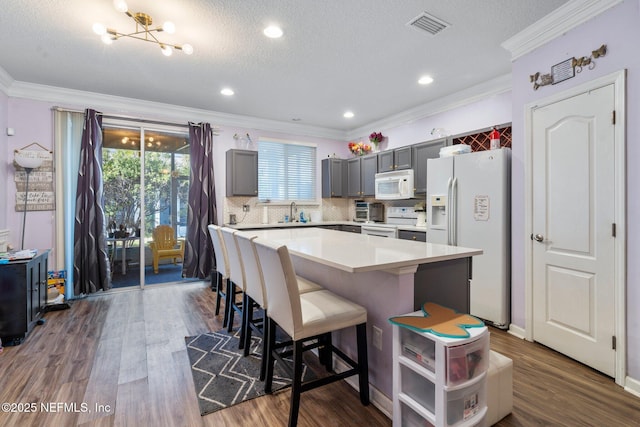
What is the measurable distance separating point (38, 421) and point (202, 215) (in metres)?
3.21

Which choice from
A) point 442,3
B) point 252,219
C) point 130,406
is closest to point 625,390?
point 442,3

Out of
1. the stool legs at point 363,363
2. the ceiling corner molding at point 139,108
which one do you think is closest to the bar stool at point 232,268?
the stool legs at point 363,363

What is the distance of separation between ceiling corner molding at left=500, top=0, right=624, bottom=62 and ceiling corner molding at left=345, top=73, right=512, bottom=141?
0.78 metres

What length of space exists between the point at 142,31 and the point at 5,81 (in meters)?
2.26

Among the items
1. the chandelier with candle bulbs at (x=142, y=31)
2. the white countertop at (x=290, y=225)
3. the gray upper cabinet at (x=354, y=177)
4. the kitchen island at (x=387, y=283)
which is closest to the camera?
the kitchen island at (x=387, y=283)

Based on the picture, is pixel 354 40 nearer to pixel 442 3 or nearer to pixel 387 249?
pixel 442 3

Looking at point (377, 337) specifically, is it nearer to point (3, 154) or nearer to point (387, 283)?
point (387, 283)

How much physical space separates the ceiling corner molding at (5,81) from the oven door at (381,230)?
484 cm

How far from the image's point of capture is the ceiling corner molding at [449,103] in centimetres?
363

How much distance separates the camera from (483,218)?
3.11 m

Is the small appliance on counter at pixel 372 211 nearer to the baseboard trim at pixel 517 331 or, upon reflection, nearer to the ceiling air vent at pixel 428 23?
the baseboard trim at pixel 517 331

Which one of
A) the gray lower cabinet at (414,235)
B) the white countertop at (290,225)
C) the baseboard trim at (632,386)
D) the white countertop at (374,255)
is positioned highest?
the white countertop at (290,225)

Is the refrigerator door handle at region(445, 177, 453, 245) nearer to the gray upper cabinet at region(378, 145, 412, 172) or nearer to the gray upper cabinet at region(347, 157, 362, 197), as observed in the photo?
the gray upper cabinet at region(378, 145, 412, 172)

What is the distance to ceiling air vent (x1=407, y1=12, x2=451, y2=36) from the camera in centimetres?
245
